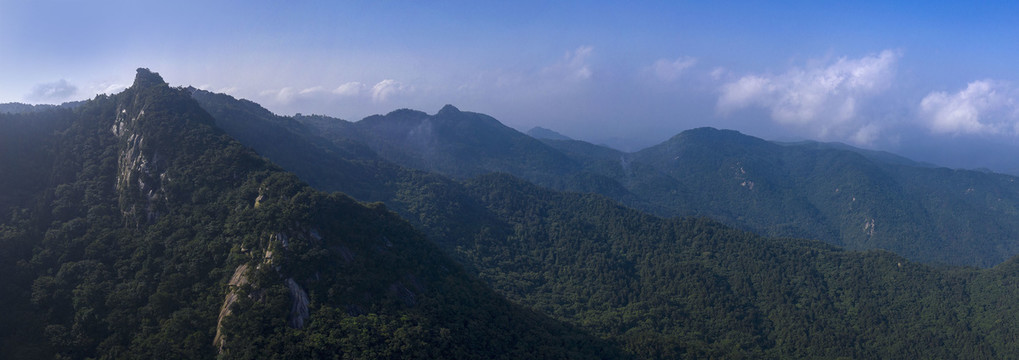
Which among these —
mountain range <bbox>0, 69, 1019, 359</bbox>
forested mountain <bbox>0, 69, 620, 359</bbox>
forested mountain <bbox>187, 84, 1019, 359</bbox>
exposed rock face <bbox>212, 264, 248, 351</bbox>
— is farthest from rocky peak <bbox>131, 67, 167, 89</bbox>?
exposed rock face <bbox>212, 264, 248, 351</bbox>

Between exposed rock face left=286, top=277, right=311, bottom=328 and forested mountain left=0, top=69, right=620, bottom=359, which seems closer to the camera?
forested mountain left=0, top=69, right=620, bottom=359

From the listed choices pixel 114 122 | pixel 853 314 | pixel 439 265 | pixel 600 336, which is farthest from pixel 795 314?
pixel 114 122

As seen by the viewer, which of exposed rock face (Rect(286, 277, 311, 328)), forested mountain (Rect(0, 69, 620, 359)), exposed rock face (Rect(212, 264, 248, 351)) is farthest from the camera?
exposed rock face (Rect(286, 277, 311, 328))

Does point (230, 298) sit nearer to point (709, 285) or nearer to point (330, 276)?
point (330, 276)

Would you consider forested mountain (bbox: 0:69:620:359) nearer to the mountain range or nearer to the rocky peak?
the mountain range

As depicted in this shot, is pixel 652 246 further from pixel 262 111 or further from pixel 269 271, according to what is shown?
pixel 262 111

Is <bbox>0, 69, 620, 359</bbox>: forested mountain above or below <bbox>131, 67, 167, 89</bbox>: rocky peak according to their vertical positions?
below

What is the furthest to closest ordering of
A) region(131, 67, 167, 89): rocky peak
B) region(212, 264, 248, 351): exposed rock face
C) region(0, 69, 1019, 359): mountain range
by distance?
region(131, 67, 167, 89): rocky peak → region(0, 69, 1019, 359): mountain range → region(212, 264, 248, 351): exposed rock face
